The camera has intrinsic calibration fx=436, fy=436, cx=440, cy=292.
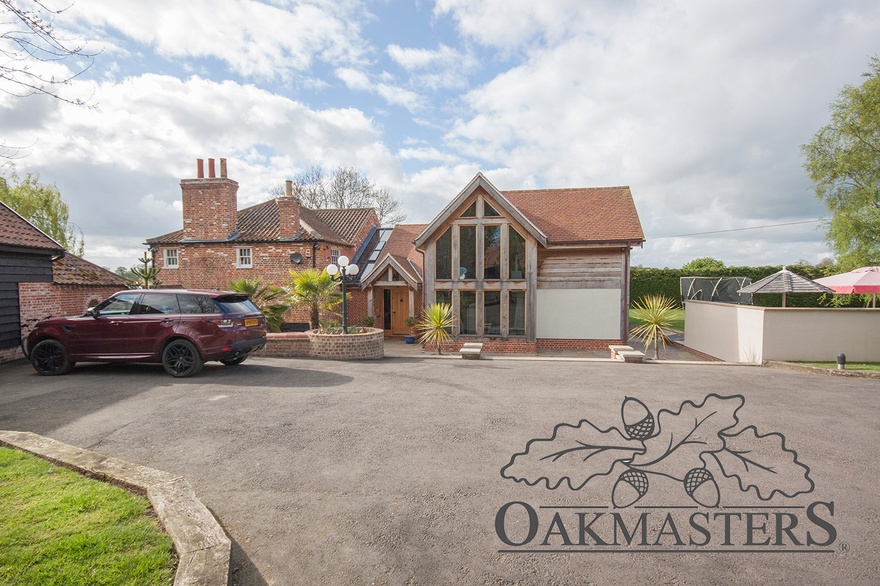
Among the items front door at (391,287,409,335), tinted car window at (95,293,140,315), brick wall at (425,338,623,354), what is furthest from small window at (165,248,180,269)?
brick wall at (425,338,623,354)

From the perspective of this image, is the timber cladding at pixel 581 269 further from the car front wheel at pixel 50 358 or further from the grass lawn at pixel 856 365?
the car front wheel at pixel 50 358

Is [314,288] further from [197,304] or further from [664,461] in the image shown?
[664,461]

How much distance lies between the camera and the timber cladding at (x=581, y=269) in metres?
16.8

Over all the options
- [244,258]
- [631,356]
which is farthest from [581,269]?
[244,258]

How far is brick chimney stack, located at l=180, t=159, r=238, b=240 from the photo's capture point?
62.8 ft

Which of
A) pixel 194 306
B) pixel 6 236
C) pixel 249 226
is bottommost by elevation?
pixel 194 306

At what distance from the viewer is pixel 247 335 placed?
32.8ft

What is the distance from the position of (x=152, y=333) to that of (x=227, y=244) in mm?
10699

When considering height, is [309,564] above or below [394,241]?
below

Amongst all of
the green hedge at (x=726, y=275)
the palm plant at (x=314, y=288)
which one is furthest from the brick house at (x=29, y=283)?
the green hedge at (x=726, y=275)

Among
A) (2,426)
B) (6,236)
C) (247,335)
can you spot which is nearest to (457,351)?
(247,335)

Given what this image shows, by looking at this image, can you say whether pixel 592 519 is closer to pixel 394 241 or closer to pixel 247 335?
pixel 247 335

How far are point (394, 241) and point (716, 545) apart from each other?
19.7m

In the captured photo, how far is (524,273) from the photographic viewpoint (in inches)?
658
